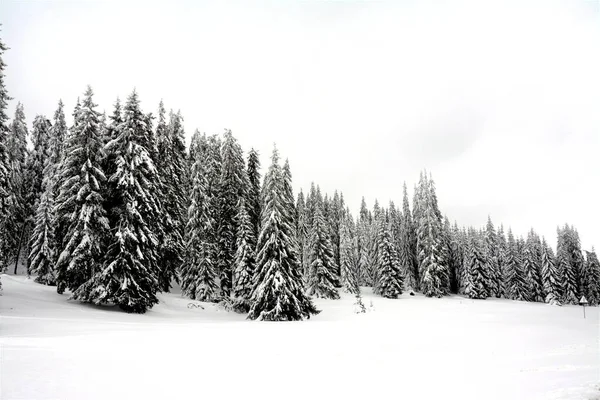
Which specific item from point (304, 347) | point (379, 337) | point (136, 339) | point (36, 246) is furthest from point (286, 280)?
point (36, 246)

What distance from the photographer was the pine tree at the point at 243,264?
31125mm

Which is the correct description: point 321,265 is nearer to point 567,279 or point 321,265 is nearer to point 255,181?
point 255,181

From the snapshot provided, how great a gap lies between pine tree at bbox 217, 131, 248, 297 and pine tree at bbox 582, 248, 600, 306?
77846mm

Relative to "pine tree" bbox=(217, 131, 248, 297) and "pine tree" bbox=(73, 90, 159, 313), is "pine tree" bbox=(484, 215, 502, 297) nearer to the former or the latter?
"pine tree" bbox=(217, 131, 248, 297)

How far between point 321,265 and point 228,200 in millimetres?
18001

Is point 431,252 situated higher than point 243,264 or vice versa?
point 431,252

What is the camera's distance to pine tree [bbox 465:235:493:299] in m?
62.5

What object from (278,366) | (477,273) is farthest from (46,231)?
(477,273)

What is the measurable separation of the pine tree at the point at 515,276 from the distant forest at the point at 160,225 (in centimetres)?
506

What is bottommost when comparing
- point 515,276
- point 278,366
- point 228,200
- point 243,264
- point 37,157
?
point 278,366

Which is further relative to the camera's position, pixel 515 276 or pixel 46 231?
pixel 515 276

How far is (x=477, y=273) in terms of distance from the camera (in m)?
63.1

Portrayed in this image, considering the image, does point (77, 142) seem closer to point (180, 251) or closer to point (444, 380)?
point (180, 251)

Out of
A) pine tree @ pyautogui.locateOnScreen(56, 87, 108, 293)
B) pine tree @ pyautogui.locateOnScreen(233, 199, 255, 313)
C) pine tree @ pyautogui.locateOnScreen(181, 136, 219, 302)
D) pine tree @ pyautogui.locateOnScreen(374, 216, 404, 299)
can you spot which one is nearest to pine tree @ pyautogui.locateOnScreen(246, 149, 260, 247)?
pine tree @ pyautogui.locateOnScreen(181, 136, 219, 302)
